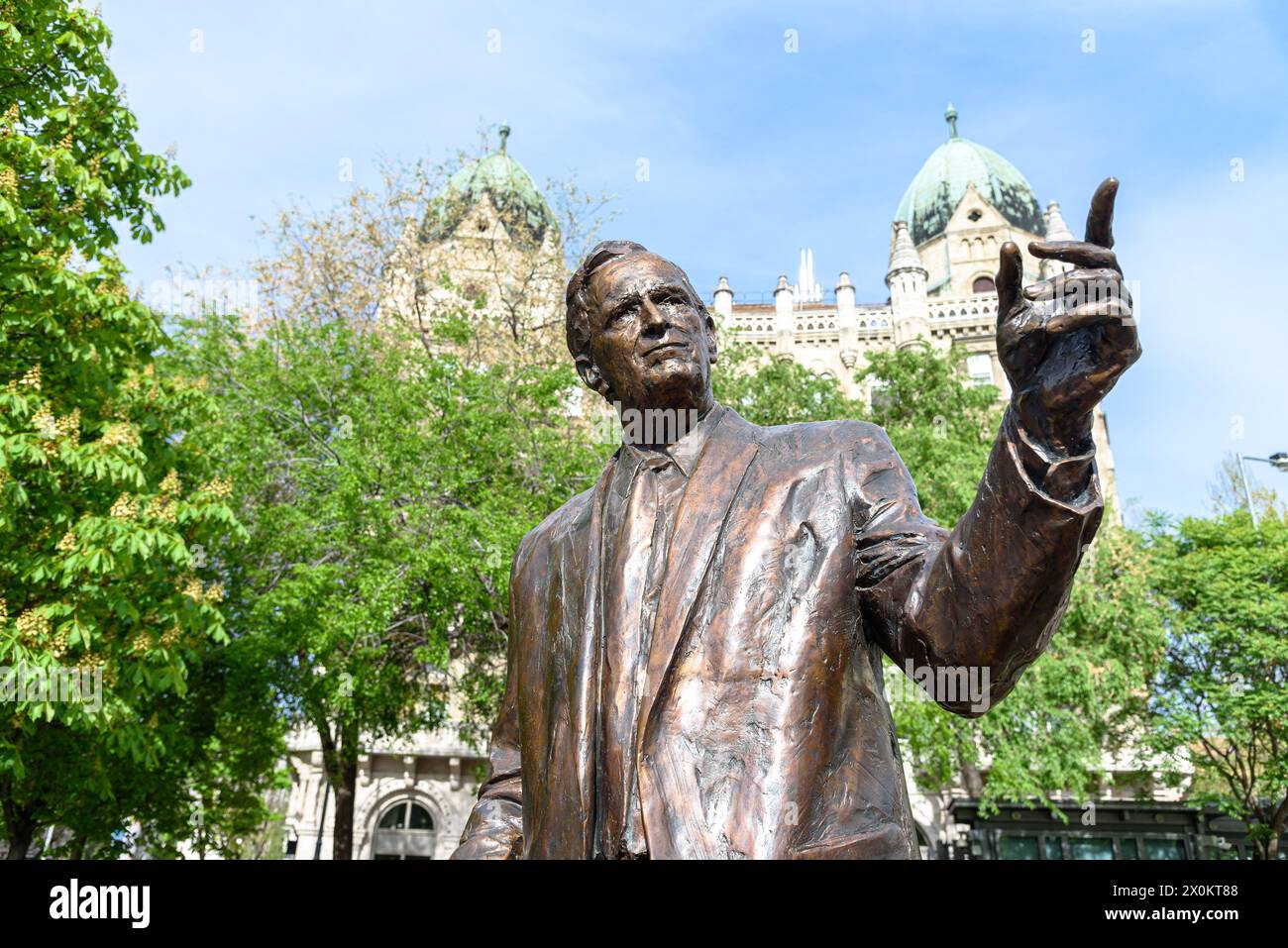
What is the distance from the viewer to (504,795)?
8.96ft

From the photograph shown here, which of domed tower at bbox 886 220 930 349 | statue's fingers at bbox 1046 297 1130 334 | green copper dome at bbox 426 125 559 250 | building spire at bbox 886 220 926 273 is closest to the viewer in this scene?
statue's fingers at bbox 1046 297 1130 334

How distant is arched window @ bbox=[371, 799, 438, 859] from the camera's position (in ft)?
99.5

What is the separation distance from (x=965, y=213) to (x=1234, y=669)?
32.7 meters

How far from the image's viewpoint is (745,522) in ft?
8.07

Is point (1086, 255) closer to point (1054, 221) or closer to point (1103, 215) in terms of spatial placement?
point (1103, 215)

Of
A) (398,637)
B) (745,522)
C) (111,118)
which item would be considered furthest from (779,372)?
(745,522)

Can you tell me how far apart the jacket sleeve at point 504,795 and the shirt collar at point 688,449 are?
0.48 m

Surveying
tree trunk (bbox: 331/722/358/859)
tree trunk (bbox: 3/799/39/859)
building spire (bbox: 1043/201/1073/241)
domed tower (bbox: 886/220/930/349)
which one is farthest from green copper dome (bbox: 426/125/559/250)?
building spire (bbox: 1043/201/1073/241)

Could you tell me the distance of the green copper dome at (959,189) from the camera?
51.8 meters

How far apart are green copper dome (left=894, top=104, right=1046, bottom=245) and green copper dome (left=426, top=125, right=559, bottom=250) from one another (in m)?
31.2

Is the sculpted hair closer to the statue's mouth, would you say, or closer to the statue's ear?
the statue's ear

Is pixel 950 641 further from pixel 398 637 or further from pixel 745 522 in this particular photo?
pixel 398 637

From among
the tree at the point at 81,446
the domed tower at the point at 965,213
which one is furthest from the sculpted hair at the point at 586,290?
the domed tower at the point at 965,213
